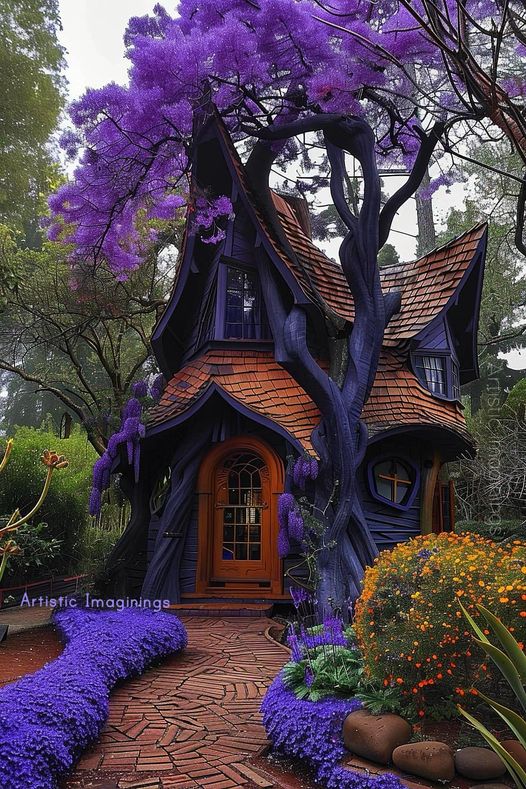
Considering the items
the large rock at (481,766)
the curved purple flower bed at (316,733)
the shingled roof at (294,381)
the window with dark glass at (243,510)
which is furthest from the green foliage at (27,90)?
the large rock at (481,766)

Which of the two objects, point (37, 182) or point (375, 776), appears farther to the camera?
point (37, 182)

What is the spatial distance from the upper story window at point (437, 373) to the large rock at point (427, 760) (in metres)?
8.55

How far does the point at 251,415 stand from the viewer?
354 inches

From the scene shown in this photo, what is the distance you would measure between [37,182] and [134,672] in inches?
618

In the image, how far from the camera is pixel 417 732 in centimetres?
353

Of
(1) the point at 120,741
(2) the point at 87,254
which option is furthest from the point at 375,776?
(2) the point at 87,254

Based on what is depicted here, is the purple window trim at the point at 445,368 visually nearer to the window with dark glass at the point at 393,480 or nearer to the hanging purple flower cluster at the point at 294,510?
the window with dark glass at the point at 393,480

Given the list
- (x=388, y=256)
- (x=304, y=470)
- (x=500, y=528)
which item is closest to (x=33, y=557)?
(x=304, y=470)

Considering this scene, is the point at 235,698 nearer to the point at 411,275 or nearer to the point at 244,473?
the point at 244,473

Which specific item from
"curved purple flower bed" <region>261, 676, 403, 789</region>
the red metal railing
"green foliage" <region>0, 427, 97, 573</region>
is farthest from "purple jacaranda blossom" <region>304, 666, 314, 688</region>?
"green foliage" <region>0, 427, 97, 573</region>

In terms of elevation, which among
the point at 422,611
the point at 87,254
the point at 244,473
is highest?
the point at 87,254

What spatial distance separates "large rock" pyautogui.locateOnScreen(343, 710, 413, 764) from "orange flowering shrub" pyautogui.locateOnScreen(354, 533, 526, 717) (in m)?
0.17

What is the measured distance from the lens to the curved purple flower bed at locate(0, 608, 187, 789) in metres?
3.26

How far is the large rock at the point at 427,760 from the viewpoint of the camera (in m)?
3.14
